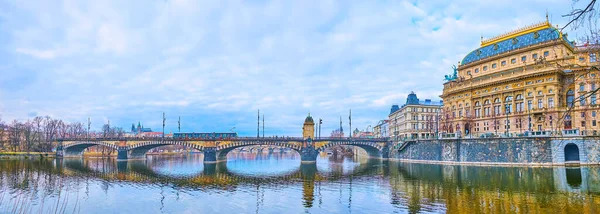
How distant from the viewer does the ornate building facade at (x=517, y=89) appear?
71.4 meters

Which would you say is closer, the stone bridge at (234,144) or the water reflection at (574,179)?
the water reflection at (574,179)

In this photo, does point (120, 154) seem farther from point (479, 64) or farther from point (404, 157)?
point (479, 64)

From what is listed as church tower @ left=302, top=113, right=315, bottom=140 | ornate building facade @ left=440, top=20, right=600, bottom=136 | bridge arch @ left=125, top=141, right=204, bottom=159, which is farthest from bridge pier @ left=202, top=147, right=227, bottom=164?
ornate building facade @ left=440, top=20, right=600, bottom=136

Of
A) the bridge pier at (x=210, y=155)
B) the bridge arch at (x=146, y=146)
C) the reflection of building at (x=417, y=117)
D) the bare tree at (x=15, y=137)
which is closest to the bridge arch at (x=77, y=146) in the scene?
the bridge arch at (x=146, y=146)

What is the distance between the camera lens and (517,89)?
3100 inches

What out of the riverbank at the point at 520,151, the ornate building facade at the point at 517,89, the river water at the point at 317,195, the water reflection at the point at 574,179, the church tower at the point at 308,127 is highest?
the ornate building facade at the point at 517,89

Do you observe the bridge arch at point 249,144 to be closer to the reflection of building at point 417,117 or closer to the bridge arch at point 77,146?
the bridge arch at point 77,146

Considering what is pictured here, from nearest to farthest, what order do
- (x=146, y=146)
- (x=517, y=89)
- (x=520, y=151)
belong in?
(x=520, y=151)
(x=517, y=89)
(x=146, y=146)

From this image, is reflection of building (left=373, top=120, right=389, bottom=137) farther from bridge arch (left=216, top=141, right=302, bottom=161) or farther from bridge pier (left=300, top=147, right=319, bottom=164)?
bridge arch (left=216, top=141, right=302, bottom=161)

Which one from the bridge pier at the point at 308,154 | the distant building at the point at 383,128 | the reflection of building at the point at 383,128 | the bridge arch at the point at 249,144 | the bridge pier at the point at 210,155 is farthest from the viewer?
the reflection of building at the point at 383,128

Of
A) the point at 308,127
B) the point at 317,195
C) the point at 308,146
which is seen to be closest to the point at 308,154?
the point at 308,146

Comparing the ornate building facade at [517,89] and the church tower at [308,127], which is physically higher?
the ornate building facade at [517,89]

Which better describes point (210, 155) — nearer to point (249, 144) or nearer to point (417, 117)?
point (249, 144)

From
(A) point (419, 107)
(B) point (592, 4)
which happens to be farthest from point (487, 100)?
(B) point (592, 4)
